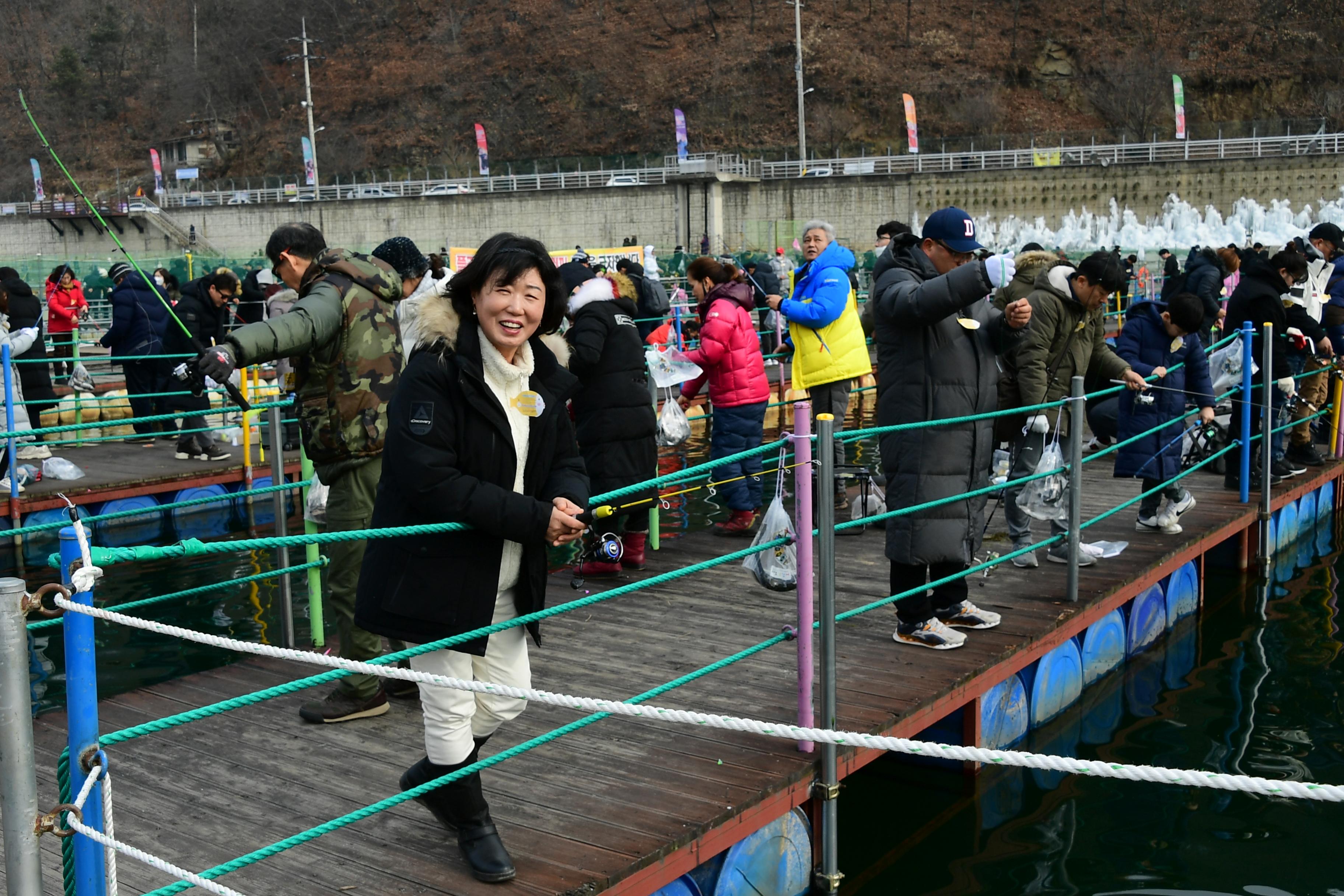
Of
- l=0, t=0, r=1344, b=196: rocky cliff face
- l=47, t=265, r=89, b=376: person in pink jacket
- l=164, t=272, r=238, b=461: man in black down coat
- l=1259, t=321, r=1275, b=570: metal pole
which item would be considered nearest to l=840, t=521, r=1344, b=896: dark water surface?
l=1259, t=321, r=1275, b=570: metal pole

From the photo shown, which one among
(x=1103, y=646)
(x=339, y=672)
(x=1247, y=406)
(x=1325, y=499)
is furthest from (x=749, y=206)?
(x=339, y=672)

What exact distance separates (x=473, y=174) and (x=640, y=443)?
62443 mm

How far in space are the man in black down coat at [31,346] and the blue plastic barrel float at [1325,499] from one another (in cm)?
1116

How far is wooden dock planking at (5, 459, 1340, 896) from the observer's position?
12.0ft

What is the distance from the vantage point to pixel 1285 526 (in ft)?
31.7

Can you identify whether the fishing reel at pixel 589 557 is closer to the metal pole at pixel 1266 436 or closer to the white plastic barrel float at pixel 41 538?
the metal pole at pixel 1266 436

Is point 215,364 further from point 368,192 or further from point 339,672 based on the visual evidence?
point 368,192

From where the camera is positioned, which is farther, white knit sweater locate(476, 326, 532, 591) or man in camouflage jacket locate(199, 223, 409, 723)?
man in camouflage jacket locate(199, 223, 409, 723)

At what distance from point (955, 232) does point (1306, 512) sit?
21.8 feet

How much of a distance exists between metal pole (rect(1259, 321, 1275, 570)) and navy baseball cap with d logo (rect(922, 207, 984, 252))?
4387 mm

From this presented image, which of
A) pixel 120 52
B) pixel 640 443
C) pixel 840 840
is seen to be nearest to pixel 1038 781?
pixel 840 840

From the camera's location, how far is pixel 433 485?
10.6 ft

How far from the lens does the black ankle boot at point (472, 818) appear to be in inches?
137

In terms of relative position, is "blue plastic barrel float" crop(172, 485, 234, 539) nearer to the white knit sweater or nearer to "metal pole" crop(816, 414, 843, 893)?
"metal pole" crop(816, 414, 843, 893)
